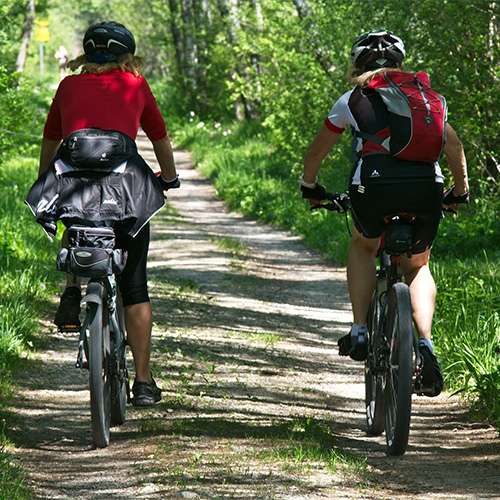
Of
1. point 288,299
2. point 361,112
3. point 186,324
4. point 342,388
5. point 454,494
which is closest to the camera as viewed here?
point 454,494

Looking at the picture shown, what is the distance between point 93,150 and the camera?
13.3 ft

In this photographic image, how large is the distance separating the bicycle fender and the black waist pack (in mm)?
560

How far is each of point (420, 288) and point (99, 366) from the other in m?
1.66

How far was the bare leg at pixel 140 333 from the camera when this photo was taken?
4508 millimetres

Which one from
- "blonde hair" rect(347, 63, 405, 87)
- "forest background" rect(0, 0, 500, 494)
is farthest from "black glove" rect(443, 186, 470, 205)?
"forest background" rect(0, 0, 500, 494)

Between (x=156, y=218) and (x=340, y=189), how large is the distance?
321 cm

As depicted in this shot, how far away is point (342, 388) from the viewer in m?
5.95

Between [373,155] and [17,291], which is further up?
[373,155]

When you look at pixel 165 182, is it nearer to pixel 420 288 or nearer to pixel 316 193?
pixel 316 193

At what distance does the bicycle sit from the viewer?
402 centimetres

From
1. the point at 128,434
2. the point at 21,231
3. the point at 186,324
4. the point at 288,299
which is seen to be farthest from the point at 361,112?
the point at 21,231

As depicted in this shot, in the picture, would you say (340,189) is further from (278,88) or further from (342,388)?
(342,388)

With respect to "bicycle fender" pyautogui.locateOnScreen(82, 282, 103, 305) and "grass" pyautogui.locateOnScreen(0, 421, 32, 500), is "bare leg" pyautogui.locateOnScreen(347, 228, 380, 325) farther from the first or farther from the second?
"grass" pyautogui.locateOnScreen(0, 421, 32, 500)

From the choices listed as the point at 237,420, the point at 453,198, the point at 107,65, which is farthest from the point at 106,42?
the point at 237,420
